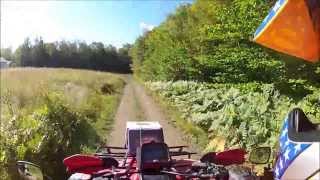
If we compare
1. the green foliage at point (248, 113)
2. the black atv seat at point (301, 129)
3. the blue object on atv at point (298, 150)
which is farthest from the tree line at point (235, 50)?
the blue object on atv at point (298, 150)

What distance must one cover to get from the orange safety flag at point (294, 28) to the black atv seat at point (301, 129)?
43.8 inches

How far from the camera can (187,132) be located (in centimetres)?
2081


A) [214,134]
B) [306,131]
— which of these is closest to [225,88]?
[214,134]

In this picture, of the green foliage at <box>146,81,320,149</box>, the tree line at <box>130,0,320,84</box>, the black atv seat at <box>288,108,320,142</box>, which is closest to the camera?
the black atv seat at <box>288,108,320,142</box>

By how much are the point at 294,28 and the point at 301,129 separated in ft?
4.60

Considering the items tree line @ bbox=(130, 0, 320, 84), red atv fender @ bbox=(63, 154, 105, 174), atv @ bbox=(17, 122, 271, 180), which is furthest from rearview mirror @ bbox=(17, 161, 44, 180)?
tree line @ bbox=(130, 0, 320, 84)

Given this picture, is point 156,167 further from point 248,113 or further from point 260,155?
point 248,113

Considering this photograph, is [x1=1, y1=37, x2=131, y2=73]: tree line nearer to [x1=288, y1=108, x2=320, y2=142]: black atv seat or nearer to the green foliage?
the green foliage

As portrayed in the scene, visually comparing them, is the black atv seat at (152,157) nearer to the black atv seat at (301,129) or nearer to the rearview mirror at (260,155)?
the rearview mirror at (260,155)

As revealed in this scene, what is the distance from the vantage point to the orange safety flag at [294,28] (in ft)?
16.5

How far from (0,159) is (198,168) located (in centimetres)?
544

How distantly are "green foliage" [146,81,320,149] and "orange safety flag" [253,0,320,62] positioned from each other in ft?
23.5

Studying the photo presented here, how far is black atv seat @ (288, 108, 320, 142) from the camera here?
3776 millimetres

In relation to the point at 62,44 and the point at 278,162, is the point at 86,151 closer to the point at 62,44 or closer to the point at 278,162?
the point at 278,162
